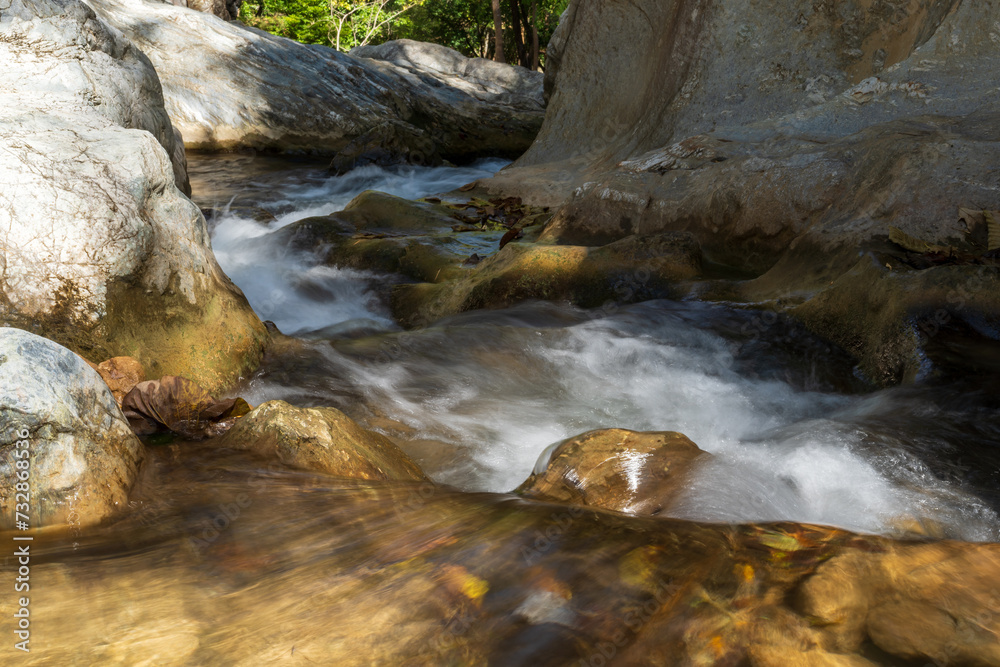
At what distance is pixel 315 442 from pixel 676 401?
6.50ft

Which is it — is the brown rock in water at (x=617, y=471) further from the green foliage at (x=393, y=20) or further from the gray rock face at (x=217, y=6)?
the green foliage at (x=393, y=20)

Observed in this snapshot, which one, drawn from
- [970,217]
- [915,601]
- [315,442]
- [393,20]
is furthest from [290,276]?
[393,20]

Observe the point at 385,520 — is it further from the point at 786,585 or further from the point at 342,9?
the point at 342,9

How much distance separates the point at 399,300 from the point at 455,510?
3481mm

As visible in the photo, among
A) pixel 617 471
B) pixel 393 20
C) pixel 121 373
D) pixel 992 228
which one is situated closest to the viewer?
pixel 617 471

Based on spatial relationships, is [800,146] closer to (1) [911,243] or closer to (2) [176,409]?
(1) [911,243]

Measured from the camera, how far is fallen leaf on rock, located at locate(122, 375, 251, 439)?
2.88 metres

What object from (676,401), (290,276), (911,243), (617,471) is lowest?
(290,276)

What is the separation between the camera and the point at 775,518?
91.4 inches

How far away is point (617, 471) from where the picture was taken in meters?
2.46

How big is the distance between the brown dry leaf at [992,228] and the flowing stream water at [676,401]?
1.04m

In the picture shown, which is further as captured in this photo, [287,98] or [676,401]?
[287,98]

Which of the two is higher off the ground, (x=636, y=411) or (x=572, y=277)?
(x=572, y=277)

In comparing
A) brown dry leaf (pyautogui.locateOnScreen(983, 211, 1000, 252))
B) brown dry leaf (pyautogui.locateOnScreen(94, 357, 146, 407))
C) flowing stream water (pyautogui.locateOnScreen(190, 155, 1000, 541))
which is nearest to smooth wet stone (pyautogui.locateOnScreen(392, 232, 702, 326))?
flowing stream water (pyautogui.locateOnScreen(190, 155, 1000, 541))
